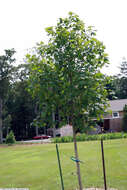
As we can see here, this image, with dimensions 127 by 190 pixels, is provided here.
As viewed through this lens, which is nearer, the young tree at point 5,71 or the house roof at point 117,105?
the house roof at point 117,105

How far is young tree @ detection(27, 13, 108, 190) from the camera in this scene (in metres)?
6.19

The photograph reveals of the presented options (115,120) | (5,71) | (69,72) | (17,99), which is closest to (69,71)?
(69,72)

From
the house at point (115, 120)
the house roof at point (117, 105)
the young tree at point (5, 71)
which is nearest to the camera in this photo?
the house at point (115, 120)

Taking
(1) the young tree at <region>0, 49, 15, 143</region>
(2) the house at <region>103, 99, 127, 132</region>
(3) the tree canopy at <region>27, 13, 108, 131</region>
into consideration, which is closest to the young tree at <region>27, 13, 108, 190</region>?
(3) the tree canopy at <region>27, 13, 108, 131</region>

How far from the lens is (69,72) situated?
639 centimetres

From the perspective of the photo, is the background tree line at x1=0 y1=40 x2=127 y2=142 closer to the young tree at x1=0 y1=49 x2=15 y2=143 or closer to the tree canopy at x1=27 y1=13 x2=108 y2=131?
the young tree at x1=0 y1=49 x2=15 y2=143

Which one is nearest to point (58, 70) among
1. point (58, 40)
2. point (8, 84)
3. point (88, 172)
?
point (58, 40)

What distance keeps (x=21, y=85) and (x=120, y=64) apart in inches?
1379

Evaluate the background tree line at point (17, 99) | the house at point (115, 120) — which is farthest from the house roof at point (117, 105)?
the background tree line at point (17, 99)

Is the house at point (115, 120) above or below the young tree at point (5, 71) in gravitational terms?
below

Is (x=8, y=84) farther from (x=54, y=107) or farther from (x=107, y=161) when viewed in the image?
(x=54, y=107)

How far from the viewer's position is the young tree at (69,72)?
6.19 meters

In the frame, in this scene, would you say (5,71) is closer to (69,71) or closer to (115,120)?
(115,120)

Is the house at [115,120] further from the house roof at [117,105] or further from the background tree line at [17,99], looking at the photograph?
the background tree line at [17,99]
